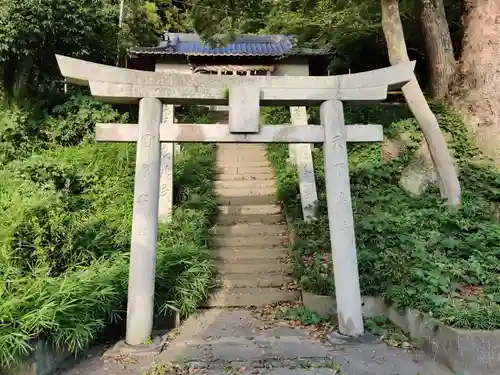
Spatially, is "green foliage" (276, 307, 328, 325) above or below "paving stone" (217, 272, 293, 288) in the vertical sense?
below

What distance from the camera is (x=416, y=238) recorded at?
235 inches

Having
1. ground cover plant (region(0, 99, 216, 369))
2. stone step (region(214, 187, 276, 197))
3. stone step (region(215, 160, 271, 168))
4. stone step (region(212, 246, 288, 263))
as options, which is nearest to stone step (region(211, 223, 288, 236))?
ground cover plant (region(0, 99, 216, 369))

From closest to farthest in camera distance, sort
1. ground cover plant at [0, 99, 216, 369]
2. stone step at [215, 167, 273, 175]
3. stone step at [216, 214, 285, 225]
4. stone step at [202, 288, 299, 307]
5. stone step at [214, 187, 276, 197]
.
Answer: ground cover plant at [0, 99, 216, 369] → stone step at [202, 288, 299, 307] → stone step at [216, 214, 285, 225] → stone step at [214, 187, 276, 197] → stone step at [215, 167, 273, 175]

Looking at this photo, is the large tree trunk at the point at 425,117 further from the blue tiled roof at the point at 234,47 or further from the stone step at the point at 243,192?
the blue tiled roof at the point at 234,47

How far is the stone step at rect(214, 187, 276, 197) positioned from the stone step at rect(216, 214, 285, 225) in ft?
3.15

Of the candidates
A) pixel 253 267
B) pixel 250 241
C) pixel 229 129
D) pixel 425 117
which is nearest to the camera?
pixel 229 129

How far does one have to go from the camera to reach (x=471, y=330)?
3.96 meters

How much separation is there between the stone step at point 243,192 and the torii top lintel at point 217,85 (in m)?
4.34

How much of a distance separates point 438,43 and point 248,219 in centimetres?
583

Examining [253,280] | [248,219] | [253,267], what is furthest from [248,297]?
[248,219]

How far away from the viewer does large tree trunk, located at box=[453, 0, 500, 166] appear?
8.20 metres

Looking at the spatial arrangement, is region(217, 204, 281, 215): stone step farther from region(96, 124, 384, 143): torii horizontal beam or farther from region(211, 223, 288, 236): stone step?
region(96, 124, 384, 143): torii horizontal beam

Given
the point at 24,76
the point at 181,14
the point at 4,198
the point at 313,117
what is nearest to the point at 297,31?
the point at 313,117

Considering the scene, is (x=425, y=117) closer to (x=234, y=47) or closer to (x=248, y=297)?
(x=248, y=297)
